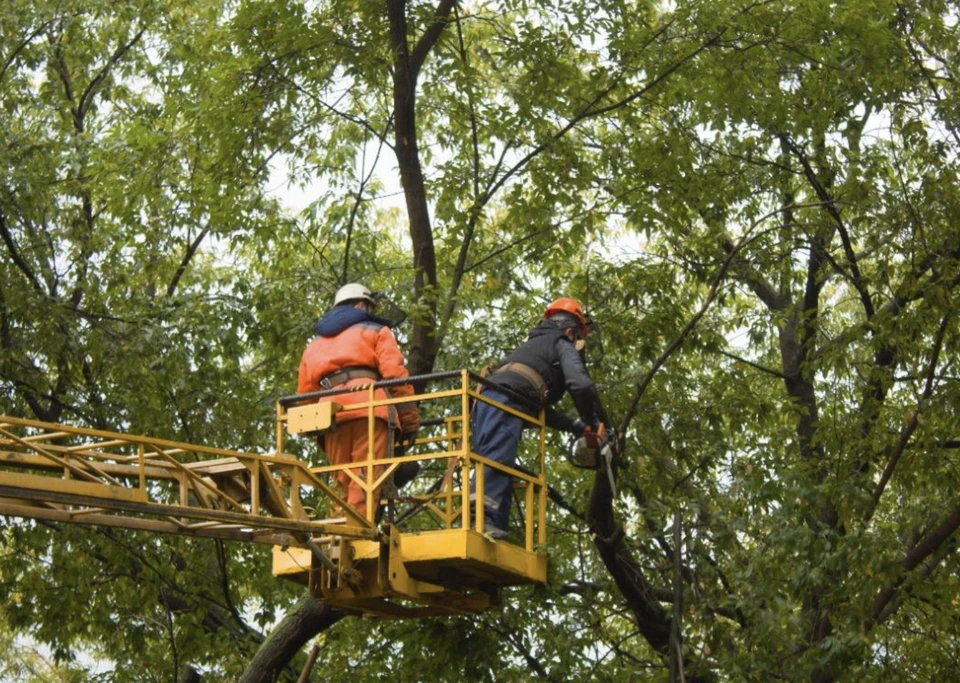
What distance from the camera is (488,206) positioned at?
19.8 metres

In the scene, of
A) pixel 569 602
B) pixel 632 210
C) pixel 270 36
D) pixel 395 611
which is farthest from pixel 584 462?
pixel 270 36

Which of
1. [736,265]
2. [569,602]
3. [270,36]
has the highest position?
[270,36]

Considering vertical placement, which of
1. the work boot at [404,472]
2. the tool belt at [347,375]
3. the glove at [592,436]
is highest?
the tool belt at [347,375]

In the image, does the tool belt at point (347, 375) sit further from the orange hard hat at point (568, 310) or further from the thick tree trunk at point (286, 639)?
the thick tree trunk at point (286, 639)

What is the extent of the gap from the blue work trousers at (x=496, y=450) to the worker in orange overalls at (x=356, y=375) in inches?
18.6

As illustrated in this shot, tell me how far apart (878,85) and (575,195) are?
296 centimetres

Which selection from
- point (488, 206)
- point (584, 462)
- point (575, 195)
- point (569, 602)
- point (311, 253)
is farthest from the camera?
point (488, 206)

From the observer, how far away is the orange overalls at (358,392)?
32.8 feet

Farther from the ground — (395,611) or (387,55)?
(387,55)

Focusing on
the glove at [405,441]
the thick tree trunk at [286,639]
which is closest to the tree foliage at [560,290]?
the thick tree trunk at [286,639]

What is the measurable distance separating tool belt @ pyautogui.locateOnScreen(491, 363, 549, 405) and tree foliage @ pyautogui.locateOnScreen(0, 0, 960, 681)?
1.96 m

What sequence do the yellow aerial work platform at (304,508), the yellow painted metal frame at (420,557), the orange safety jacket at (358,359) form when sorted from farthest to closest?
the orange safety jacket at (358,359) → the yellow painted metal frame at (420,557) → the yellow aerial work platform at (304,508)

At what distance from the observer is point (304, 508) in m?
9.56

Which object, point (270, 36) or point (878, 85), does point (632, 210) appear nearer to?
point (878, 85)
